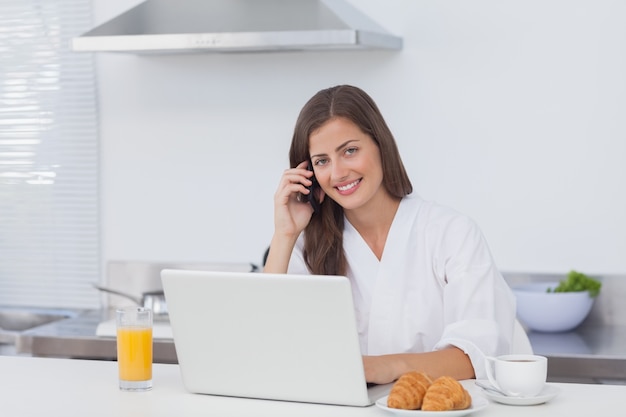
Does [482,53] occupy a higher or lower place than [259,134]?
higher

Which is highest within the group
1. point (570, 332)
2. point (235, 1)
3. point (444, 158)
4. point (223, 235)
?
point (235, 1)

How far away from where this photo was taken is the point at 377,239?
7.79ft

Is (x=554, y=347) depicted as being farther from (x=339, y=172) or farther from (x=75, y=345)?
(x=75, y=345)

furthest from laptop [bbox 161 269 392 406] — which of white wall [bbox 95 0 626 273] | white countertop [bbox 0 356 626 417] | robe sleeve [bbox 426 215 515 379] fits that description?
white wall [bbox 95 0 626 273]

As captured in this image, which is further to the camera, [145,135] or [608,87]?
[145,135]

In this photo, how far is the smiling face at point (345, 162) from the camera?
2.23 meters

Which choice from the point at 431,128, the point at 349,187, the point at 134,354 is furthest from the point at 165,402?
the point at 431,128

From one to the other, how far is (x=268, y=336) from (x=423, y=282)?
2.18ft

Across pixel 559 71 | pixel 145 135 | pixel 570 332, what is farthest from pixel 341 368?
pixel 145 135

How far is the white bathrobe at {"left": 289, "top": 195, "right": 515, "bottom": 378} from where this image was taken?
214 cm

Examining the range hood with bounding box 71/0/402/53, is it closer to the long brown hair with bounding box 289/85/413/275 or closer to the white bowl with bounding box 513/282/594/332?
the long brown hair with bounding box 289/85/413/275

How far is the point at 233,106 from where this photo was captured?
3.49 metres

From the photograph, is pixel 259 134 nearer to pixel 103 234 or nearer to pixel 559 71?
pixel 103 234

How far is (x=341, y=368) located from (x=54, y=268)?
2.30 m
